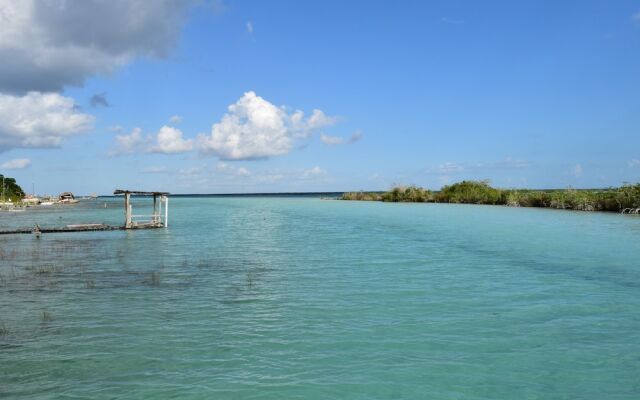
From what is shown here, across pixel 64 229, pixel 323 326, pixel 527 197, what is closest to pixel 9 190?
pixel 64 229

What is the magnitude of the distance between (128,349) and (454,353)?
668cm

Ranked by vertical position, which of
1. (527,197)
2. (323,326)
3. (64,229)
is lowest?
(323,326)

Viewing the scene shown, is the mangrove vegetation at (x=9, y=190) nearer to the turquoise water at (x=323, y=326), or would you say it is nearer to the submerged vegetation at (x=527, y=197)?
the submerged vegetation at (x=527, y=197)

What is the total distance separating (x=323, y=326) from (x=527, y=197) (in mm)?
71891

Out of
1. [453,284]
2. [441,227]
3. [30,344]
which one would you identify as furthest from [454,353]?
[441,227]

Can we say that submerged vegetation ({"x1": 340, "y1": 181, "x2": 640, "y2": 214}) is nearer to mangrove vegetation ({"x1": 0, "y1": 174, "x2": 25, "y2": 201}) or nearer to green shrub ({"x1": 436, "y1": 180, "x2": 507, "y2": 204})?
green shrub ({"x1": 436, "y1": 180, "x2": 507, "y2": 204})

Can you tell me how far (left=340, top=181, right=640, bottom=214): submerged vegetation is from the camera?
5786cm

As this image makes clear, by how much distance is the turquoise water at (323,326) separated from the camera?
8.77 meters

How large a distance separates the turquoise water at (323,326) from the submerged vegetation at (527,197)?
123 ft

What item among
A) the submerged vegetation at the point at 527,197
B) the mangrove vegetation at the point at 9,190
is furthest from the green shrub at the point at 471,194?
the mangrove vegetation at the point at 9,190

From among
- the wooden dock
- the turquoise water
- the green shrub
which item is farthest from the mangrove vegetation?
the turquoise water

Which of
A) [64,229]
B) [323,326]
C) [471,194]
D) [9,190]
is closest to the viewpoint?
[323,326]

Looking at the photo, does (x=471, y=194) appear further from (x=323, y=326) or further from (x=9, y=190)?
(x=9, y=190)

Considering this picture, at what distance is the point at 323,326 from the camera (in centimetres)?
1234
